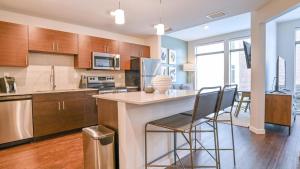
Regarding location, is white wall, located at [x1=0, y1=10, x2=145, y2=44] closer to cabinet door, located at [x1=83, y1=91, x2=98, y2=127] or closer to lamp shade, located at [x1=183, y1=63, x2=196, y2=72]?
cabinet door, located at [x1=83, y1=91, x2=98, y2=127]

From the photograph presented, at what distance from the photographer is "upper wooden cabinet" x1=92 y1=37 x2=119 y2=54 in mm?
4191

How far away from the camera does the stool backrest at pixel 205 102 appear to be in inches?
61.9

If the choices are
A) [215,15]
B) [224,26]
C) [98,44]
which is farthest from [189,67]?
[98,44]

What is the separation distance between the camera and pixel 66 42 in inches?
147

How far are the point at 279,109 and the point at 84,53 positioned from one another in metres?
4.29

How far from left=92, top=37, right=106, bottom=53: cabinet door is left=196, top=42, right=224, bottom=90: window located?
4.46 m

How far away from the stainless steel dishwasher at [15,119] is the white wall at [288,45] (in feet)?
21.8

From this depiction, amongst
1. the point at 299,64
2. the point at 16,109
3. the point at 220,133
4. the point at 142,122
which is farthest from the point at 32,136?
the point at 299,64

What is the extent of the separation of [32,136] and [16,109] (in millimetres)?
548

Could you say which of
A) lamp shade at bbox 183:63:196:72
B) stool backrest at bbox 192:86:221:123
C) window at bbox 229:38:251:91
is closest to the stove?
stool backrest at bbox 192:86:221:123

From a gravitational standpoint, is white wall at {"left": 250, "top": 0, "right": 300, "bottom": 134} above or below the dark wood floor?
above

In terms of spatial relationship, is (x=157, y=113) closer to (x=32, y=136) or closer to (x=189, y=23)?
(x=32, y=136)

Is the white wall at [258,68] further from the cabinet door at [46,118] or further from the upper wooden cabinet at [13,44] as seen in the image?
the upper wooden cabinet at [13,44]

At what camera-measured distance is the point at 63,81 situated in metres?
3.96
